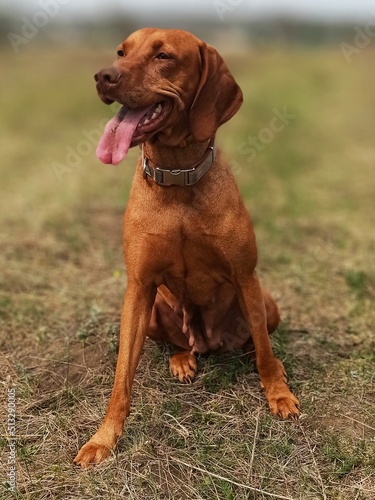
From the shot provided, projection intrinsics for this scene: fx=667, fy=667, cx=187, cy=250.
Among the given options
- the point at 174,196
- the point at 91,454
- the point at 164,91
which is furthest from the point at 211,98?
the point at 91,454

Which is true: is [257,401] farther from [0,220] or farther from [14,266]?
[0,220]

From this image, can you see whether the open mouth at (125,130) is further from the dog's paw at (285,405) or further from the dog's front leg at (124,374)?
the dog's paw at (285,405)

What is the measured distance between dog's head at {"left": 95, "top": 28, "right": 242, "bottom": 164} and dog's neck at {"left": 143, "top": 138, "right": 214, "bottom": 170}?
5cm

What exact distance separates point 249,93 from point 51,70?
380 inches

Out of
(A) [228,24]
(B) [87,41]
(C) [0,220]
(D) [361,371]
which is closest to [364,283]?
(D) [361,371]

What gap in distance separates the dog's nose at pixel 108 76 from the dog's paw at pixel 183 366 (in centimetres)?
170

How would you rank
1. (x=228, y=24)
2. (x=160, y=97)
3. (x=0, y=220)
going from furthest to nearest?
1. (x=228, y=24)
2. (x=0, y=220)
3. (x=160, y=97)

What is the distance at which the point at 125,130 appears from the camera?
2.91 meters

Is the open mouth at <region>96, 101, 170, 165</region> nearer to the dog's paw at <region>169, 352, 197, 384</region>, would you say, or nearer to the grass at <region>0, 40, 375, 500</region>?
the grass at <region>0, 40, 375, 500</region>

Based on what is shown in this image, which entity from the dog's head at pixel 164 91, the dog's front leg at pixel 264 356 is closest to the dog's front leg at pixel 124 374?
the dog's front leg at pixel 264 356

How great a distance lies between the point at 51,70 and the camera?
81.2ft

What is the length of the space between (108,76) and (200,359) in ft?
6.01

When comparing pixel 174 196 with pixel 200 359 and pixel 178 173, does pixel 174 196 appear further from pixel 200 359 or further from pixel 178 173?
pixel 200 359

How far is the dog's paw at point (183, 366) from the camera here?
3.73m
